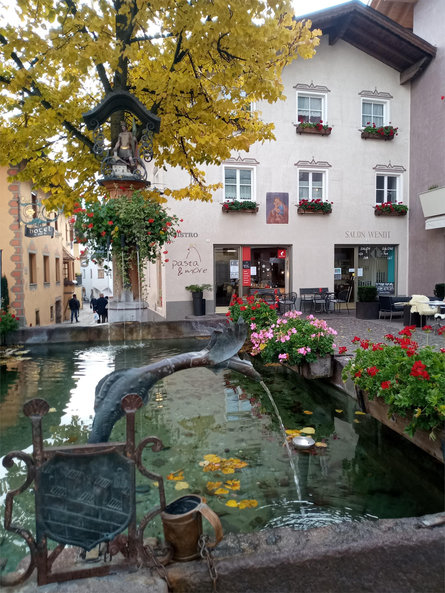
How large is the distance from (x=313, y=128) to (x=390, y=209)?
172 inches

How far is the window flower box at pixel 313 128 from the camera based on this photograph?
15.9 meters

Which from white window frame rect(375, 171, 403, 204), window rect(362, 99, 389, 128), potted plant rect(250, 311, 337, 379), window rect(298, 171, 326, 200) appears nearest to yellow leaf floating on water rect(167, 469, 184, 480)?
potted plant rect(250, 311, 337, 379)

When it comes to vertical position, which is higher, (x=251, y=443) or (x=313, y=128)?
(x=313, y=128)

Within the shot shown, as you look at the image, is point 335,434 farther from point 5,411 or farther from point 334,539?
point 5,411

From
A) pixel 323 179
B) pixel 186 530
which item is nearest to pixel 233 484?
pixel 186 530

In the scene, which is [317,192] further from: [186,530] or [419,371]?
[186,530]

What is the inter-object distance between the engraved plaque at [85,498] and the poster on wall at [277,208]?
47.3ft

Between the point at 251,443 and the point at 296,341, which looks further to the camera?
the point at 296,341

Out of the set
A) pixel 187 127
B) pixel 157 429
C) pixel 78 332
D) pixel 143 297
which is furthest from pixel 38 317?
pixel 157 429

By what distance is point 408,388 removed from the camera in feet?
12.5

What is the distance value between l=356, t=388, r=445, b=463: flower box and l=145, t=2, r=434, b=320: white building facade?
10439 millimetres

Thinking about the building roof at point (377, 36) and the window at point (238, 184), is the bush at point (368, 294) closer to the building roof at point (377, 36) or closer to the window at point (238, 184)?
the window at point (238, 184)

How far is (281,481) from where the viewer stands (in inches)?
146

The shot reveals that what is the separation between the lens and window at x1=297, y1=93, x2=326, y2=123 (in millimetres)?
16141
